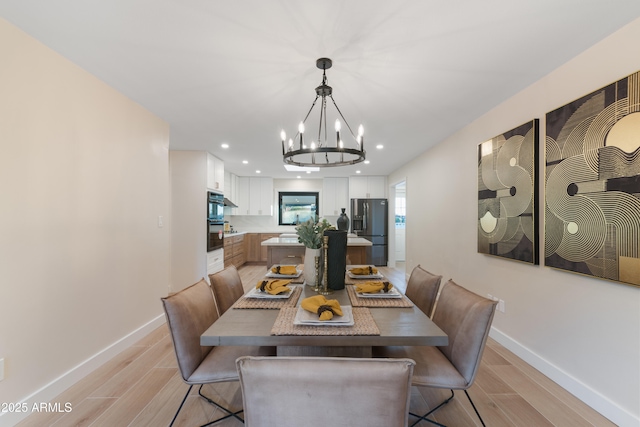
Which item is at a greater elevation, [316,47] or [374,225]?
[316,47]

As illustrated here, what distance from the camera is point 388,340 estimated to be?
1.17 m

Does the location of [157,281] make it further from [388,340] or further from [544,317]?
[544,317]

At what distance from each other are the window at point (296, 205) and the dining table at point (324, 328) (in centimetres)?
600

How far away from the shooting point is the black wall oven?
4.65m

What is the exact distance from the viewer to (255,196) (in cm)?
728

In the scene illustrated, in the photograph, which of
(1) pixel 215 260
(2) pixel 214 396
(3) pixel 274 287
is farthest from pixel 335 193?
(2) pixel 214 396

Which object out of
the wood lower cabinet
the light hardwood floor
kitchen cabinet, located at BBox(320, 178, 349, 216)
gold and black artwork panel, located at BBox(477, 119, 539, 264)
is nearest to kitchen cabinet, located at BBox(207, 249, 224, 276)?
the wood lower cabinet

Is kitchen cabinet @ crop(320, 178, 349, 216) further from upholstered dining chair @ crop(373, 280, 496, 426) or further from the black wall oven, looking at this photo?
upholstered dining chair @ crop(373, 280, 496, 426)

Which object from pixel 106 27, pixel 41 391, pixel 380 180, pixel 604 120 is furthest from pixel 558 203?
pixel 380 180

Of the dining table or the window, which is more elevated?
the window

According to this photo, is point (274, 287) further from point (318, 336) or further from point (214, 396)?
point (214, 396)

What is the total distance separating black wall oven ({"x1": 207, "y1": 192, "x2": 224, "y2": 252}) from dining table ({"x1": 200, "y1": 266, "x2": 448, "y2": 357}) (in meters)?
3.26

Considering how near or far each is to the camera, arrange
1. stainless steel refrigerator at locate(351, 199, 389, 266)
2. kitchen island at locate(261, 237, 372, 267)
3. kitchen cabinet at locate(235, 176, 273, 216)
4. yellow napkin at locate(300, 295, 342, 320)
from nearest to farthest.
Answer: yellow napkin at locate(300, 295, 342, 320) < kitchen island at locate(261, 237, 372, 267) < stainless steel refrigerator at locate(351, 199, 389, 266) < kitchen cabinet at locate(235, 176, 273, 216)

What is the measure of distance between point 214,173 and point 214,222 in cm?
84
